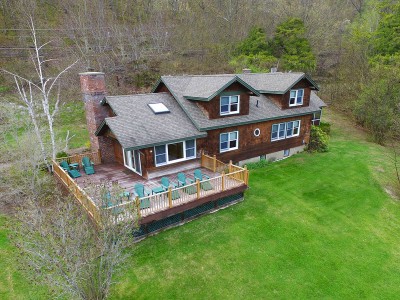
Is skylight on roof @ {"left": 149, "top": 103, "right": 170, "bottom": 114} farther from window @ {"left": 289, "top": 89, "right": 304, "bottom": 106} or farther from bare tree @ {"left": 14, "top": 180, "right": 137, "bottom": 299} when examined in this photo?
window @ {"left": 289, "top": 89, "right": 304, "bottom": 106}

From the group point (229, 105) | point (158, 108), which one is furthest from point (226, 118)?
point (158, 108)

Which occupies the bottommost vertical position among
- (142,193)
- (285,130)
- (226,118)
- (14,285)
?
(14,285)

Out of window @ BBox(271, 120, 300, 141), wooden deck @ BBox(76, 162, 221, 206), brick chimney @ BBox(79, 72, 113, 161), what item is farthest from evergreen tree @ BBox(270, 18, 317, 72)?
brick chimney @ BBox(79, 72, 113, 161)

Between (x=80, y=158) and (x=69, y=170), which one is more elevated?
(x=80, y=158)

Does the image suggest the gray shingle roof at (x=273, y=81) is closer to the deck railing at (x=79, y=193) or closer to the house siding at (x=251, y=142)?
the house siding at (x=251, y=142)

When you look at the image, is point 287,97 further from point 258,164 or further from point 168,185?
point 168,185

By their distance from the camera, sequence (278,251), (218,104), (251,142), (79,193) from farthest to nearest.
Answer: (251,142) < (218,104) < (79,193) < (278,251)
